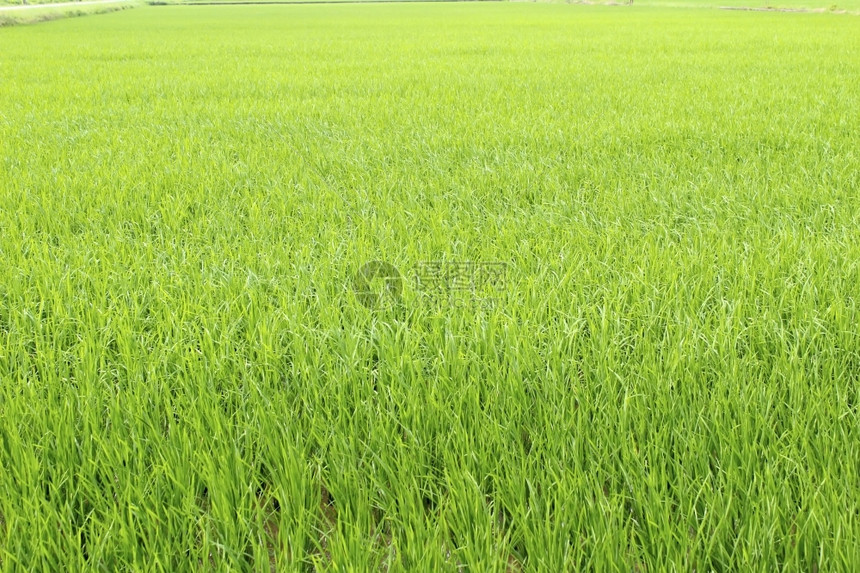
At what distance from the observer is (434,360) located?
159 cm

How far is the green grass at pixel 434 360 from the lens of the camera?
1.10m

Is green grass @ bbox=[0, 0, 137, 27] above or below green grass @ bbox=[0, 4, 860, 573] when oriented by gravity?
above

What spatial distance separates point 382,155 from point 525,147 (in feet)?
3.16

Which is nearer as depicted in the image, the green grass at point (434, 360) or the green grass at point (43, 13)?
the green grass at point (434, 360)

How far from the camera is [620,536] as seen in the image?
3.42 ft

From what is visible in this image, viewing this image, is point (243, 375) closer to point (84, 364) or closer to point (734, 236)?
point (84, 364)

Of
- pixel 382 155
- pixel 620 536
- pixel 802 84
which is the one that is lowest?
pixel 620 536

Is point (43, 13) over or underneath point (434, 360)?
over

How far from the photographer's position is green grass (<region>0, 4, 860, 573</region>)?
3.61 ft

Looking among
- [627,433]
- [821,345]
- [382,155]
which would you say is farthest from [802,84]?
[627,433]

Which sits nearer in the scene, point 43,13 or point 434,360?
point 434,360

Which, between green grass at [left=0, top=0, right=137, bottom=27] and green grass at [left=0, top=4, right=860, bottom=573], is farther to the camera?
green grass at [left=0, top=0, right=137, bottom=27]

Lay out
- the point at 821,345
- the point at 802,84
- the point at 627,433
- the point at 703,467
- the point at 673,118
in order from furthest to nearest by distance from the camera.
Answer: the point at 802,84, the point at 673,118, the point at 821,345, the point at 627,433, the point at 703,467

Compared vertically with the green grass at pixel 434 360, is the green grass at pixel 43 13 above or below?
above
